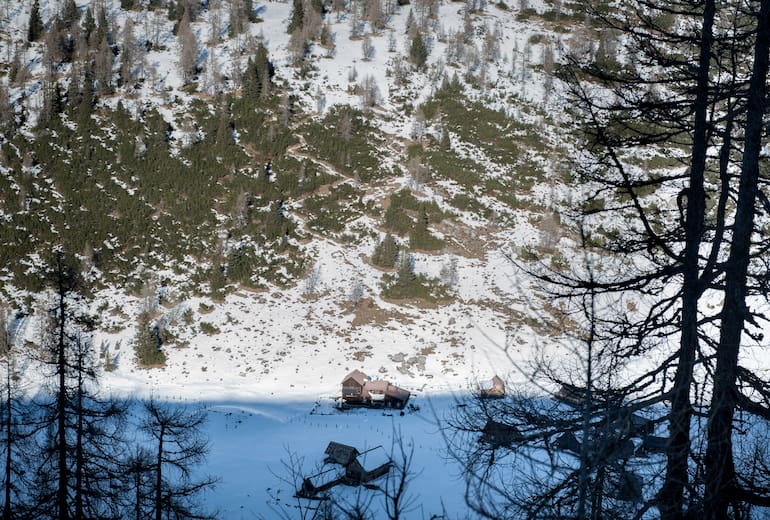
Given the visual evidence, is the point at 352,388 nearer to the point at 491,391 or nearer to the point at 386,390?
the point at 386,390

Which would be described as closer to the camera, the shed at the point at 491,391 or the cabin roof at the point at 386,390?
the shed at the point at 491,391

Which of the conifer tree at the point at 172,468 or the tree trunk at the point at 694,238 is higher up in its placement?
the tree trunk at the point at 694,238

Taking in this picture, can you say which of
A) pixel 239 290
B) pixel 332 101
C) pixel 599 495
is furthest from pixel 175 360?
pixel 332 101

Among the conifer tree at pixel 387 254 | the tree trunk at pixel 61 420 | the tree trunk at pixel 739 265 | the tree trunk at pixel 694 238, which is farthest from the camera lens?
the conifer tree at pixel 387 254

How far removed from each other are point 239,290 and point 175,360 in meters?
6.96

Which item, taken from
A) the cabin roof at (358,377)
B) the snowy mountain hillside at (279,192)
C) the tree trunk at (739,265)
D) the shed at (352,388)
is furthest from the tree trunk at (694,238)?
the cabin roof at (358,377)

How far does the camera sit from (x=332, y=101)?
5147 cm

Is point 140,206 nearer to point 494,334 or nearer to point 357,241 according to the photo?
point 357,241

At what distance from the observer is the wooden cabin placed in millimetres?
22562

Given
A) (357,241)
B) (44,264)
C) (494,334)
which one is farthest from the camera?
(357,241)

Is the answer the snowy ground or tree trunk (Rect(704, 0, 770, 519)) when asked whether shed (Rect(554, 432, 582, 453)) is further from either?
the snowy ground

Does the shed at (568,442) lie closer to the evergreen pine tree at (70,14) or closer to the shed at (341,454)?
the shed at (341,454)

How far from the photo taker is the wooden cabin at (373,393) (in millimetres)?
22562

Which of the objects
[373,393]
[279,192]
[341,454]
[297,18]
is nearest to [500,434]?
[341,454]
